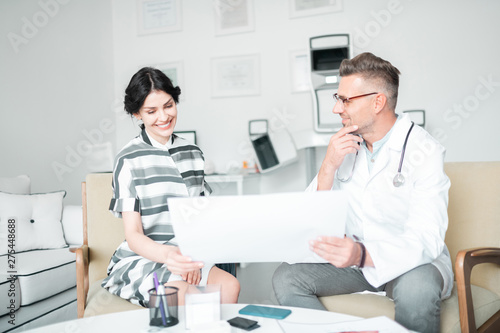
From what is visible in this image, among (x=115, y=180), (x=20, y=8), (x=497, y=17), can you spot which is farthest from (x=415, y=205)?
(x=20, y=8)

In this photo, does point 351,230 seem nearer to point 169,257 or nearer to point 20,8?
point 169,257

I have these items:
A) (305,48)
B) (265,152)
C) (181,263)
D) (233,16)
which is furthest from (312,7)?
(181,263)

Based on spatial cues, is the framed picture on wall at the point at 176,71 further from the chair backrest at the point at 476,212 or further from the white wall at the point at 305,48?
the chair backrest at the point at 476,212

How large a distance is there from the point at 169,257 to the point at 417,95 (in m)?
3.17

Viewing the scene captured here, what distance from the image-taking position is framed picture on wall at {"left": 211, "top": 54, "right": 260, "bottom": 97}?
411cm

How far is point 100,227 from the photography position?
68.9 inches

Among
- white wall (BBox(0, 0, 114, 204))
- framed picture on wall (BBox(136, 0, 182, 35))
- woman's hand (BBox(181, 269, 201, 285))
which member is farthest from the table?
framed picture on wall (BBox(136, 0, 182, 35))

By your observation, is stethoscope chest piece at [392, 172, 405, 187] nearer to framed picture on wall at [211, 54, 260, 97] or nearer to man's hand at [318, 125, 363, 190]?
man's hand at [318, 125, 363, 190]

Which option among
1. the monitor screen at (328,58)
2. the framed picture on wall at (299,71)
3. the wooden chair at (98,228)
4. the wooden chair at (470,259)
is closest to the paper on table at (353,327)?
the wooden chair at (470,259)

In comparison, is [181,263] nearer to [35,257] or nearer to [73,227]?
[35,257]

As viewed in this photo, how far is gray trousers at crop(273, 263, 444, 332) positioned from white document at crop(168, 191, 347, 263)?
1.17 feet

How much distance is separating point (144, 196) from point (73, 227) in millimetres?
1434

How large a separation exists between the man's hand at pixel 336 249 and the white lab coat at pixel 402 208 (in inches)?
4.9

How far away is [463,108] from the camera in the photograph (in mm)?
3545
